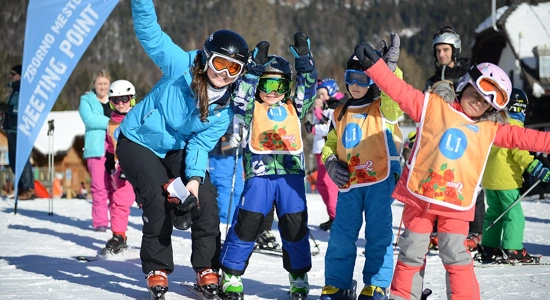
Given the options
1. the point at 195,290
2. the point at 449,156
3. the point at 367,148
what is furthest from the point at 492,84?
the point at 195,290

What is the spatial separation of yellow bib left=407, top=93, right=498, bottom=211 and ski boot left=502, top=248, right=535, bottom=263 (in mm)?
2748

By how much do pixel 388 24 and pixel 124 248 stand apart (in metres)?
99.7

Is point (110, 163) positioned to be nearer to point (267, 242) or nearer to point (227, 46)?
point (267, 242)

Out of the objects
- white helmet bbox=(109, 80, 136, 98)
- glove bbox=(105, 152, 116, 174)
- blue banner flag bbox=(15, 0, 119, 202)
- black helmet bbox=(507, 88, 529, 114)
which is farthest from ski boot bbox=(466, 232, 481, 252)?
blue banner flag bbox=(15, 0, 119, 202)

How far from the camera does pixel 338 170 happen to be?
4.80 metres

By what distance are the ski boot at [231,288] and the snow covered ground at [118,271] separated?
0.25m

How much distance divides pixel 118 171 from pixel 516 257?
13.3 ft

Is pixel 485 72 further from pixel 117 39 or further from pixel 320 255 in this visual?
pixel 117 39

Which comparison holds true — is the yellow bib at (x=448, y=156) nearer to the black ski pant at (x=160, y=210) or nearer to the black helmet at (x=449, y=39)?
the black ski pant at (x=160, y=210)

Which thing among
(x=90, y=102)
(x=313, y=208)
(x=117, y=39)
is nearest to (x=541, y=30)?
(x=313, y=208)

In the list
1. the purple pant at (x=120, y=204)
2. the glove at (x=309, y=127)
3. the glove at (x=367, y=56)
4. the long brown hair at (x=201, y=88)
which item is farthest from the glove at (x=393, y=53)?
the glove at (x=309, y=127)

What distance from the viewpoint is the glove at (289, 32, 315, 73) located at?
4980 mm

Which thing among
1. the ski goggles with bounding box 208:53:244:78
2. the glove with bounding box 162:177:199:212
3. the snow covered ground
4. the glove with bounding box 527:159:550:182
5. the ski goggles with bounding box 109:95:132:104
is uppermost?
the ski goggles with bounding box 208:53:244:78

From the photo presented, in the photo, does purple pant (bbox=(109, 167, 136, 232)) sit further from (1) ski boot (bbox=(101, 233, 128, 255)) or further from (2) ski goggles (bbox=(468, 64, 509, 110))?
(2) ski goggles (bbox=(468, 64, 509, 110))
